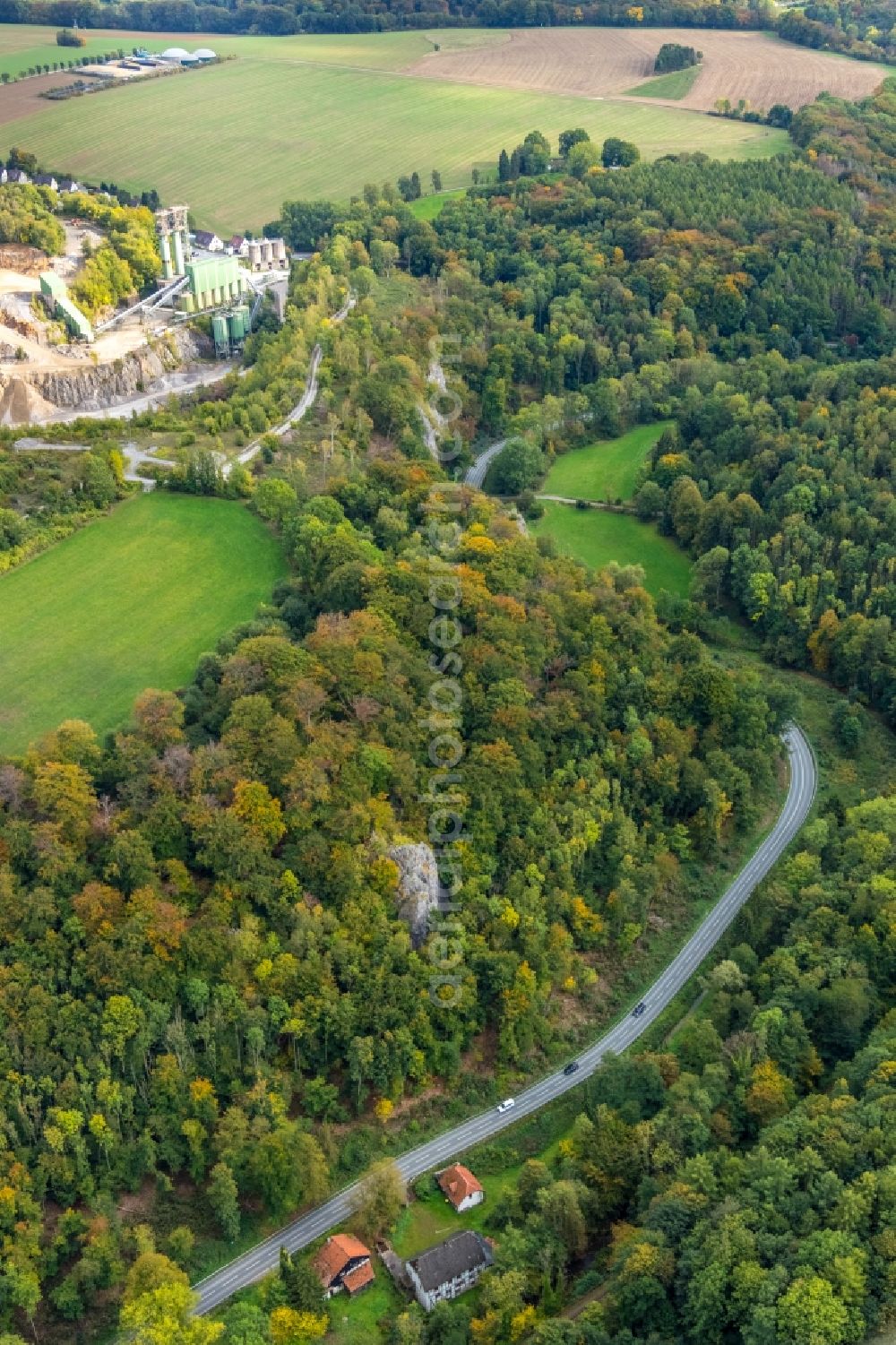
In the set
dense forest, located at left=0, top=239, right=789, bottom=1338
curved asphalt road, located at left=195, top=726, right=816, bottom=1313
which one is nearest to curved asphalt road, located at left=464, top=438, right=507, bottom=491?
dense forest, located at left=0, top=239, right=789, bottom=1338

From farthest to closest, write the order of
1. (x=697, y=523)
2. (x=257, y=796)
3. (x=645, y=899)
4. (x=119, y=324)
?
(x=119, y=324) → (x=697, y=523) → (x=645, y=899) → (x=257, y=796)

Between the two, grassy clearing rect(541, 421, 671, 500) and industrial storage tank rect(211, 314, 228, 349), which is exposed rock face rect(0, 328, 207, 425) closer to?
→ industrial storage tank rect(211, 314, 228, 349)

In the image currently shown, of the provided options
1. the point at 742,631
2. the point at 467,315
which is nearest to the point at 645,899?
the point at 742,631

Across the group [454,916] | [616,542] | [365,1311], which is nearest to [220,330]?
[616,542]

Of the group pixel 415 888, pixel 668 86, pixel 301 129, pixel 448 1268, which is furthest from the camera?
pixel 668 86

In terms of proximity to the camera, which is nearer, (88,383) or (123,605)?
(123,605)

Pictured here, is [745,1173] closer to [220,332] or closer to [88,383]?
[88,383]

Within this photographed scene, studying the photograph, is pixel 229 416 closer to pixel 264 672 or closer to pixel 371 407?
pixel 371 407
